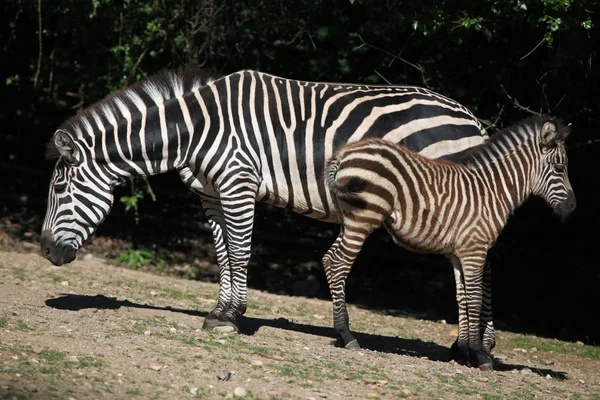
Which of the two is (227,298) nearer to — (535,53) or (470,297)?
(470,297)

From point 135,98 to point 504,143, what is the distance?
140 inches

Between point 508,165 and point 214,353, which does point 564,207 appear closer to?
point 508,165

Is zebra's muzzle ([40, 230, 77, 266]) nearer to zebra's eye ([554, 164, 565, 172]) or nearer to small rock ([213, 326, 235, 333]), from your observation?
small rock ([213, 326, 235, 333])

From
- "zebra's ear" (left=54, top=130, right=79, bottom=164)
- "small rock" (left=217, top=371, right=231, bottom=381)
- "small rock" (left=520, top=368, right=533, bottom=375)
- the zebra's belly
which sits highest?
"zebra's ear" (left=54, top=130, right=79, bottom=164)

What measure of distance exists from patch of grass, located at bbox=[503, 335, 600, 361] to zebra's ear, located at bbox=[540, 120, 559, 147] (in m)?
2.80

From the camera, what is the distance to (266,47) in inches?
472

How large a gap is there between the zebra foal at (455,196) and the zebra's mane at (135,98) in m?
1.82

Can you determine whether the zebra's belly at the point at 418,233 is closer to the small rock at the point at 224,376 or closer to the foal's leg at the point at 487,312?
the foal's leg at the point at 487,312

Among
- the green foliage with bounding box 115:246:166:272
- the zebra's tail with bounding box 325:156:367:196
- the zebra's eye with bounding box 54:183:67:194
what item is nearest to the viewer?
the zebra's tail with bounding box 325:156:367:196

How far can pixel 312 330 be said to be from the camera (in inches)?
337

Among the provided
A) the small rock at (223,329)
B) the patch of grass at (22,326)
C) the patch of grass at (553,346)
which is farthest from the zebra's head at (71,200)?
the patch of grass at (553,346)

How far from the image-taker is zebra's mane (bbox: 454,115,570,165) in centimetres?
732

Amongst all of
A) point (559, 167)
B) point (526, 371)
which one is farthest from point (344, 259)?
point (559, 167)

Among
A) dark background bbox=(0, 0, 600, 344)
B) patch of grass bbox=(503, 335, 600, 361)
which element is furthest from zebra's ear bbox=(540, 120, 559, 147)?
patch of grass bbox=(503, 335, 600, 361)
